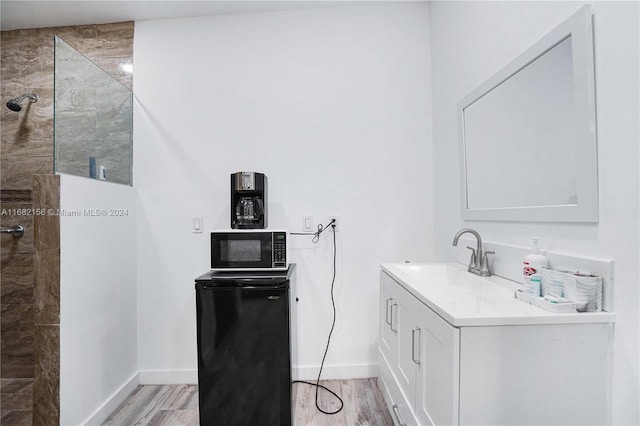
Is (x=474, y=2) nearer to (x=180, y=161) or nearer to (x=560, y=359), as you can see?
(x=560, y=359)

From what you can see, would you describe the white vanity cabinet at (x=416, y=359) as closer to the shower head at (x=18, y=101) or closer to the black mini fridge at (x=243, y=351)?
the black mini fridge at (x=243, y=351)

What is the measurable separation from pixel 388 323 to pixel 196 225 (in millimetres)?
1450

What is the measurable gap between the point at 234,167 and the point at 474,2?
175 cm

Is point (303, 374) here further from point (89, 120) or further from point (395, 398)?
point (89, 120)

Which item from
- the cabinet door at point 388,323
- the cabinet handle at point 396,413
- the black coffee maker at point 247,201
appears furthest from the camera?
the black coffee maker at point 247,201

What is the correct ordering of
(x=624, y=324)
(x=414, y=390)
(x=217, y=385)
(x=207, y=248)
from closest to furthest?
1. (x=624, y=324)
2. (x=414, y=390)
3. (x=217, y=385)
4. (x=207, y=248)

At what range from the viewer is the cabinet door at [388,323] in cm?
142

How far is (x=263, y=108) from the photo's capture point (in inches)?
79.4

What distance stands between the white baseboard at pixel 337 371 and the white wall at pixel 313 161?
0.01 meters

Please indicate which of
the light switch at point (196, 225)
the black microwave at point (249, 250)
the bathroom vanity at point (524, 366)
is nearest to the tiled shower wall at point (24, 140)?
the light switch at point (196, 225)

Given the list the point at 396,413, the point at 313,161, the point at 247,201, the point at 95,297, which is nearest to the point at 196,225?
the point at 247,201

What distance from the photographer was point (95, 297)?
162 centimetres

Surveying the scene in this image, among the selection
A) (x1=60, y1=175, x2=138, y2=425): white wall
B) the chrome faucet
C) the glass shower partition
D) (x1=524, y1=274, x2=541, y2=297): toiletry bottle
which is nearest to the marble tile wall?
(x1=60, y1=175, x2=138, y2=425): white wall

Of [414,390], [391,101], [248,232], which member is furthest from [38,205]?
[391,101]
